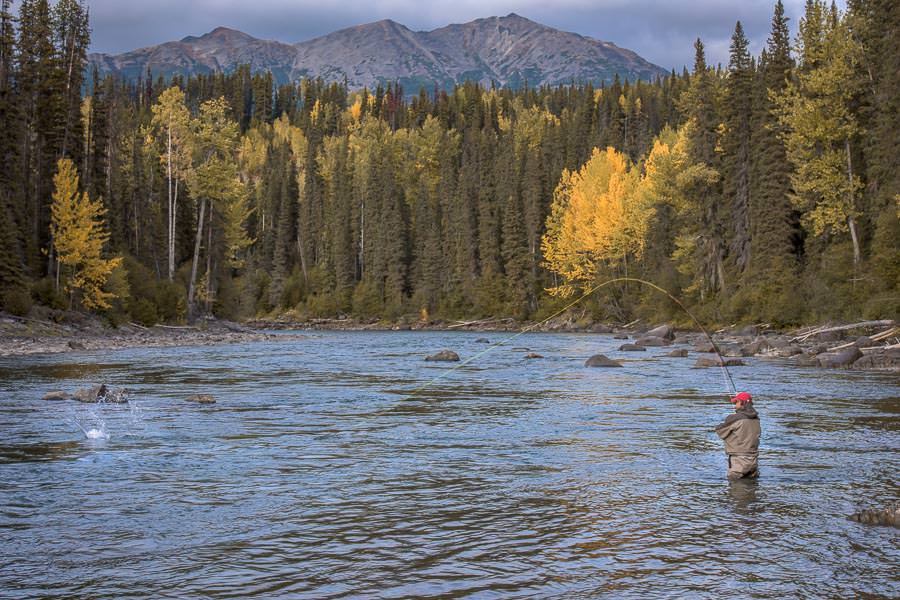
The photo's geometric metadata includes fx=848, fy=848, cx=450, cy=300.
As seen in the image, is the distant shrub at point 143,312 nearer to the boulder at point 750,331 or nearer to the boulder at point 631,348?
the boulder at point 631,348

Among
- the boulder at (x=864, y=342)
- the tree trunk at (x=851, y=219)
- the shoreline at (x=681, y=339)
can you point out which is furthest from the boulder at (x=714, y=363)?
the tree trunk at (x=851, y=219)

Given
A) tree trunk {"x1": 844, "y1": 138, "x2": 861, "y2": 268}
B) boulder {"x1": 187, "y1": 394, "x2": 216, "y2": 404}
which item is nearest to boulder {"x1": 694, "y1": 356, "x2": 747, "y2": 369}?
tree trunk {"x1": 844, "y1": 138, "x2": 861, "y2": 268}

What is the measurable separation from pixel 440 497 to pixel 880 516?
187 inches

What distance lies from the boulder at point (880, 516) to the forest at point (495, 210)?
87.5 feet

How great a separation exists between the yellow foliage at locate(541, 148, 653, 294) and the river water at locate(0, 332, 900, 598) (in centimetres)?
4502

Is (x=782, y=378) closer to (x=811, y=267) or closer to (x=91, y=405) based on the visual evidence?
(x=91, y=405)

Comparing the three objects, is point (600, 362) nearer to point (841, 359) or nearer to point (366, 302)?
point (841, 359)

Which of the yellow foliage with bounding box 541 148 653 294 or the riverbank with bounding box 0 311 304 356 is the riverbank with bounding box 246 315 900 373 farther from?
the riverbank with bounding box 0 311 304 356

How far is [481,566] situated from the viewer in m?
7.41

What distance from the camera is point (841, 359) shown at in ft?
89.7

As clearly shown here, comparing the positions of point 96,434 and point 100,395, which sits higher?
point 100,395

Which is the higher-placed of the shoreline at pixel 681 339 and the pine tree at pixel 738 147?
the pine tree at pixel 738 147

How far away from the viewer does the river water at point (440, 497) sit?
7152mm

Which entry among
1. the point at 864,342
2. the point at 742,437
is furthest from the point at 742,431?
the point at 864,342
